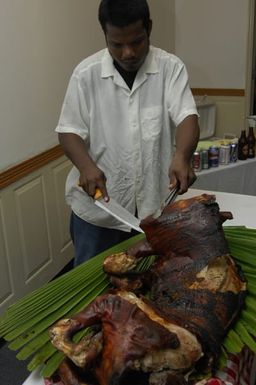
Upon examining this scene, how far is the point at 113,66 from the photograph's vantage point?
4.91 ft

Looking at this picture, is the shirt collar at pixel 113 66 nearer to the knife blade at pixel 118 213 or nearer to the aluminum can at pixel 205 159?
the knife blade at pixel 118 213

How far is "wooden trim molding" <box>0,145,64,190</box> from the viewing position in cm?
220

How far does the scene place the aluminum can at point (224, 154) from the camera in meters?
2.79

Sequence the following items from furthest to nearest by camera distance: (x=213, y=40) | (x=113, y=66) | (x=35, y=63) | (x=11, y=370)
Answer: (x=213, y=40), (x=35, y=63), (x=11, y=370), (x=113, y=66)

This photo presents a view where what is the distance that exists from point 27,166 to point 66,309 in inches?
59.3

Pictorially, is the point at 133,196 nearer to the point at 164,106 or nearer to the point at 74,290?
the point at 164,106

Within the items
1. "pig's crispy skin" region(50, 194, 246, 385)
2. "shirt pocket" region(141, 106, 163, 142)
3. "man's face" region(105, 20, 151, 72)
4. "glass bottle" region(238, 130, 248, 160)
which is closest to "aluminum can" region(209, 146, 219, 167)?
"glass bottle" region(238, 130, 248, 160)

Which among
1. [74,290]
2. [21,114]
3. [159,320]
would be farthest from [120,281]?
[21,114]

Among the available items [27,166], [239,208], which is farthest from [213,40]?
[239,208]

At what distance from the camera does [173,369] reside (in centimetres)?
77

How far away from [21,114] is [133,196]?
3.25 feet

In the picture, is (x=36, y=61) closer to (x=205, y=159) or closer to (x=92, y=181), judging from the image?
(x=205, y=159)

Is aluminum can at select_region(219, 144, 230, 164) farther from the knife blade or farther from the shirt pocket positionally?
the knife blade

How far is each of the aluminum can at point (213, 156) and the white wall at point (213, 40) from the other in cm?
160
